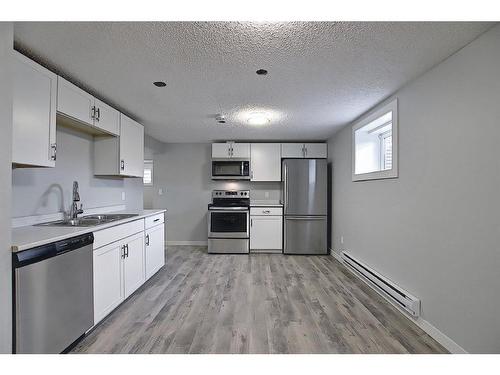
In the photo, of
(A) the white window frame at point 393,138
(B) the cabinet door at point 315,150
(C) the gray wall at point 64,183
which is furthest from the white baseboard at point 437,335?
(C) the gray wall at point 64,183

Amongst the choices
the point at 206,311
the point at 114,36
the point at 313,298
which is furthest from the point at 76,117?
the point at 313,298

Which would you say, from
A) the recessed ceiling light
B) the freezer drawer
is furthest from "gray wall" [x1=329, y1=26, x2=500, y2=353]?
the freezer drawer

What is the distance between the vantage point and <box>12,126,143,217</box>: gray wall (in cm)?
216

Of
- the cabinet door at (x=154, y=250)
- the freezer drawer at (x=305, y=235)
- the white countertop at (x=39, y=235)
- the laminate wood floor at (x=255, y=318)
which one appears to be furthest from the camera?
the freezer drawer at (x=305, y=235)

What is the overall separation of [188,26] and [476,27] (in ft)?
5.72

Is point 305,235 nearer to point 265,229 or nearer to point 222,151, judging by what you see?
point 265,229

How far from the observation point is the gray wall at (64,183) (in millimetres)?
2160

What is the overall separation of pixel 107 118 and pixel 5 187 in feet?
5.12

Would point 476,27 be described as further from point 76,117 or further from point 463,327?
point 76,117

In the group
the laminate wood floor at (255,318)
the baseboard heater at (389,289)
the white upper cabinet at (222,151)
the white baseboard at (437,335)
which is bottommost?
the laminate wood floor at (255,318)

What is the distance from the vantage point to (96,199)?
3133mm

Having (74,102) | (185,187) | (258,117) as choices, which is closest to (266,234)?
(185,187)

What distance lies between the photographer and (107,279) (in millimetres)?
2311

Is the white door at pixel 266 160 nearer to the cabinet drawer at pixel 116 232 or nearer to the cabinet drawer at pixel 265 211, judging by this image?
the cabinet drawer at pixel 265 211
